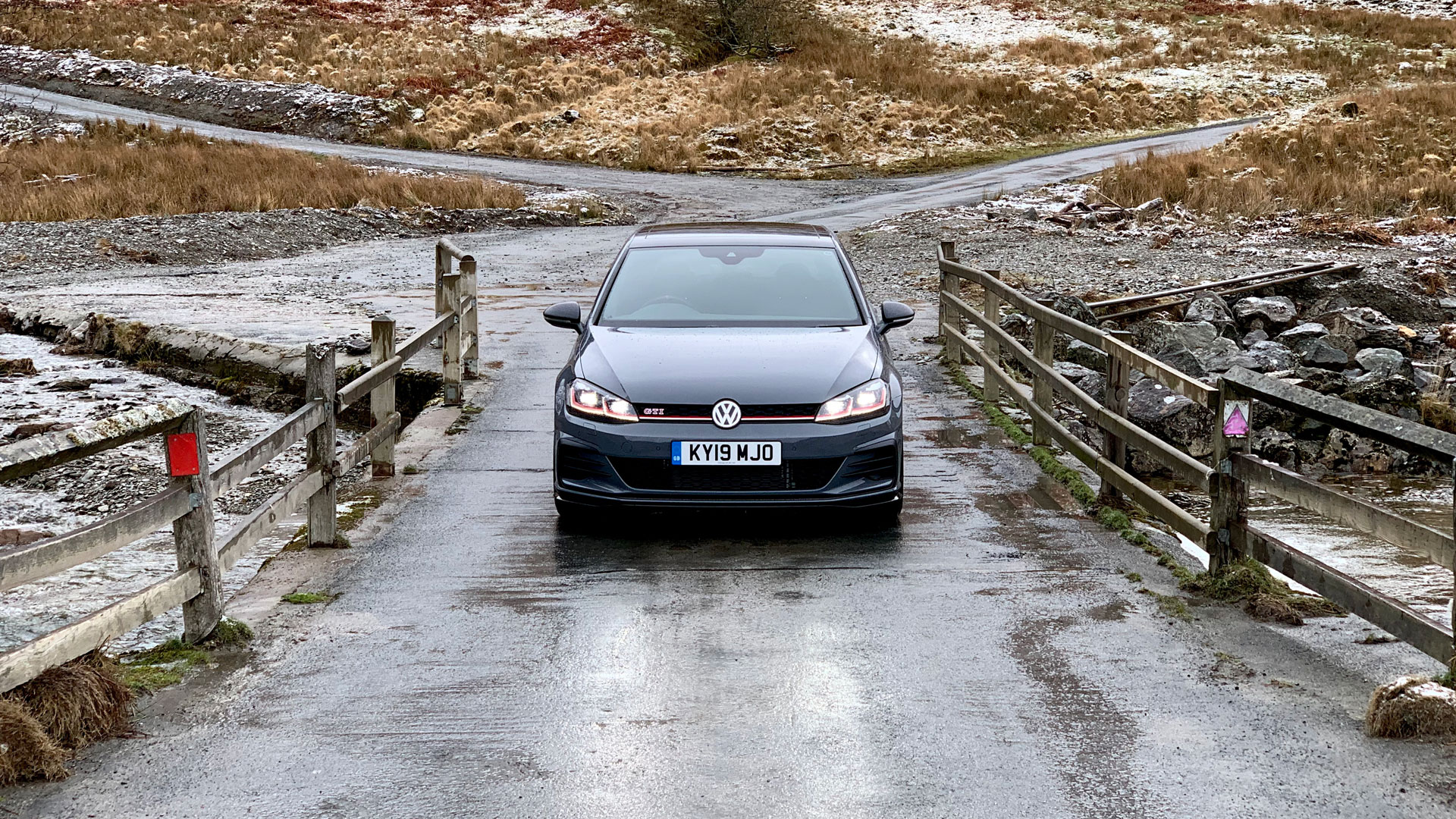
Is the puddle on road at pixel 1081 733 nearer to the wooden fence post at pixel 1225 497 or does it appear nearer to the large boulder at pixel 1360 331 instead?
the wooden fence post at pixel 1225 497

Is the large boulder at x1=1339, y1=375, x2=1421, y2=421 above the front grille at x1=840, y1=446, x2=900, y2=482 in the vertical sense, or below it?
below

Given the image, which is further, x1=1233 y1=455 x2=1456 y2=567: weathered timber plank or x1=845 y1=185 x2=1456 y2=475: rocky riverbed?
x1=845 y1=185 x2=1456 y2=475: rocky riverbed

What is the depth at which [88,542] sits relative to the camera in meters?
4.92

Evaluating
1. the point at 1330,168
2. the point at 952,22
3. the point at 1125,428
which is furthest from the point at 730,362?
the point at 952,22

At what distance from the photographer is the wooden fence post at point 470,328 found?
510 inches

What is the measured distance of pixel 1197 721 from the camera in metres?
4.98

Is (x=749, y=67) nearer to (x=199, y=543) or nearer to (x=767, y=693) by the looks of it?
(x=199, y=543)

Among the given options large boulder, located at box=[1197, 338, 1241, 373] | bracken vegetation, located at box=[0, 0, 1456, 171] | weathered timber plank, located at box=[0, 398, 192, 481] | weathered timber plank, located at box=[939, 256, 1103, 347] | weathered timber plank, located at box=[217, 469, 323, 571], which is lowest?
large boulder, located at box=[1197, 338, 1241, 373]

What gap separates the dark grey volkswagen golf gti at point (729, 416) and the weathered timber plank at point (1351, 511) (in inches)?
77.3

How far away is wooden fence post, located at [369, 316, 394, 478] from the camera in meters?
9.34

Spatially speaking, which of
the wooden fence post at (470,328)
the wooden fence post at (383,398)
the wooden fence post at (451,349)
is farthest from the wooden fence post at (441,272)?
the wooden fence post at (383,398)

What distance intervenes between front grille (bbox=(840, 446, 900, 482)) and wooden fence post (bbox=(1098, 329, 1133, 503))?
1.35 metres

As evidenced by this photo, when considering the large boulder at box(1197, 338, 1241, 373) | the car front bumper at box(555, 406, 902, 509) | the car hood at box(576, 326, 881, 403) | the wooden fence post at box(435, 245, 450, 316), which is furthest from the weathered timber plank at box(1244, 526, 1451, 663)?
the large boulder at box(1197, 338, 1241, 373)

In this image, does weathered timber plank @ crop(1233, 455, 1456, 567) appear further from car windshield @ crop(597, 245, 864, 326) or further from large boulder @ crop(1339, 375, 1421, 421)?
large boulder @ crop(1339, 375, 1421, 421)
